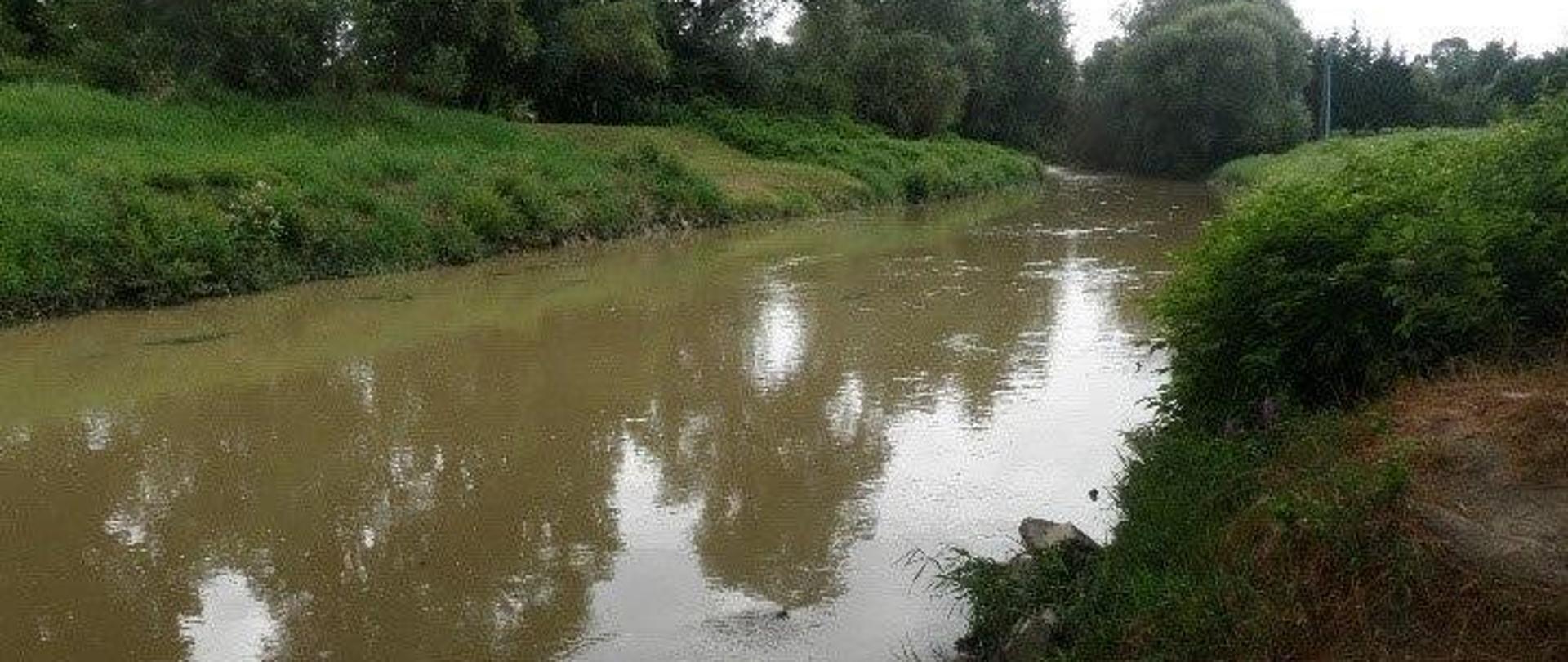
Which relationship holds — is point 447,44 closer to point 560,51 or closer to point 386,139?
point 560,51

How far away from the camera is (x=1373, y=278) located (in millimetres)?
5816

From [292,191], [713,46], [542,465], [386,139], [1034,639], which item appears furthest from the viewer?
[713,46]

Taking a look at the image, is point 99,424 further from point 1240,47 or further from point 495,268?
point 1240,47

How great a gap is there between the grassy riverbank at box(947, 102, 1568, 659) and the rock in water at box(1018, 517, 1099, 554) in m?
0.16

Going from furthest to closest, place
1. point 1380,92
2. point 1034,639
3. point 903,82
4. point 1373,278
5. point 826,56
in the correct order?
point 1380,92
point 903,82
point 826,56
point 1373,278
point 1034,639

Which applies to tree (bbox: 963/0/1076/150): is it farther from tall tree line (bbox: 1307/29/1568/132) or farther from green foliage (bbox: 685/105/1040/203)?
green foliage (bbox: 685/105/1040/203)

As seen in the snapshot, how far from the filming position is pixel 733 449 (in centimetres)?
822

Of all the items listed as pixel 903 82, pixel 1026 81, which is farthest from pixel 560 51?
pixel 1026 81

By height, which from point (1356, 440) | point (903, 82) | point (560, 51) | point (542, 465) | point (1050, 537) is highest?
point (560, 51)

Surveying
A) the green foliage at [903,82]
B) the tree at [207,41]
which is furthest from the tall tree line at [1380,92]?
the tree at [207,41]

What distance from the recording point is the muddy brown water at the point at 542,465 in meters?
5.57

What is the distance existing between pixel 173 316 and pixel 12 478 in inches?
254

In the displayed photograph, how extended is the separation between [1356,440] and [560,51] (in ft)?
90.9

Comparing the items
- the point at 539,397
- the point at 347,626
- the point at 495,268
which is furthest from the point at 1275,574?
the point at 495,268
